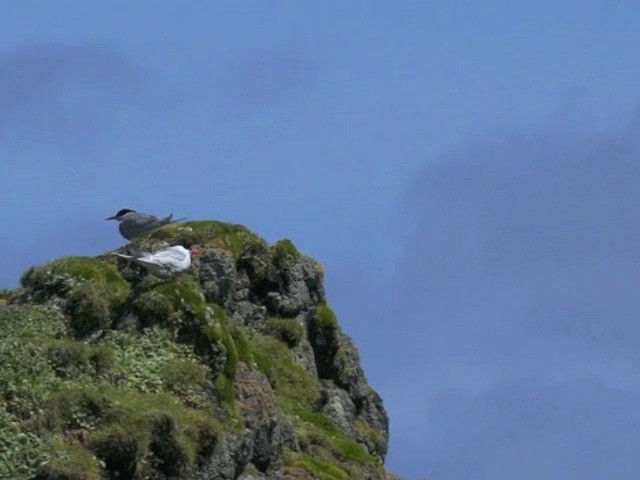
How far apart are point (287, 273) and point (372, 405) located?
3.92 meters

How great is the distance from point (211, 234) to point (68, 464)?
39.5ft

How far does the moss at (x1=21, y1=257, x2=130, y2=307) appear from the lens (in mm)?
36125

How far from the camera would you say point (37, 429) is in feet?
100

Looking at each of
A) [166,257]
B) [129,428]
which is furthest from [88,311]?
[129,428]

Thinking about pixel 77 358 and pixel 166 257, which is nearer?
pixel 77 358

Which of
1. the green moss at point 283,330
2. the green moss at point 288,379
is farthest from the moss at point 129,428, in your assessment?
the green moss at point 283,330

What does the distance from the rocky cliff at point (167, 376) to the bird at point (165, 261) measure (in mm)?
195

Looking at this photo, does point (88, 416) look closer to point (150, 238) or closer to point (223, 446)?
point (223, 446)

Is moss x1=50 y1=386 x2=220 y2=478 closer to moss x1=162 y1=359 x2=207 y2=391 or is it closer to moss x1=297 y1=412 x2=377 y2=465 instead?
moss x1=162 y1=359 x2=207 y2=391

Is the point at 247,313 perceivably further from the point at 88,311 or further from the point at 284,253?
the point at 88,311

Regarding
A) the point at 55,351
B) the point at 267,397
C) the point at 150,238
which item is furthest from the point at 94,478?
the point at 150,238

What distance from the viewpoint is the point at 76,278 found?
3694cm

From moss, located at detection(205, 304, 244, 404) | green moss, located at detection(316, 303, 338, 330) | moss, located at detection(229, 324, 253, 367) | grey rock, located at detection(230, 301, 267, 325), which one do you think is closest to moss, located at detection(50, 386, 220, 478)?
moss, located at detection(205, 304, 244, 404)

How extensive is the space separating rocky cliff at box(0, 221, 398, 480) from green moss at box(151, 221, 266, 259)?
36mm
